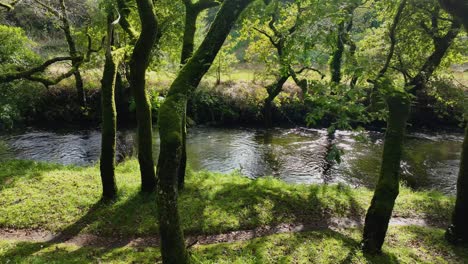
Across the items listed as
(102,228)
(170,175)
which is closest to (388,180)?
(170,175)

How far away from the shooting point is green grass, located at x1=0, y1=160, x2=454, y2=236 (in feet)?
42.8

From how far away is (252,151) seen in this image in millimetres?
25344

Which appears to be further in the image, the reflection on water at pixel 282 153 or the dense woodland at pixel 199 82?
the reflection on water at pixel 282 153

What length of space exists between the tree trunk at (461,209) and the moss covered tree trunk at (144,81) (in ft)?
34.1

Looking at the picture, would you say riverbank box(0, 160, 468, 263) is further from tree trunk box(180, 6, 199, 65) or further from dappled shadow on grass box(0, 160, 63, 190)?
tree trunk box(180, 6, 199, 65)

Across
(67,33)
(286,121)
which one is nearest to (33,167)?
(67,33)

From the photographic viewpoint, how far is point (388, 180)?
11.2 metres

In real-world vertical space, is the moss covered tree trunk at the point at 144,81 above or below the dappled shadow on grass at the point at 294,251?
above

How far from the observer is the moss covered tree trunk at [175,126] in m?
7.93

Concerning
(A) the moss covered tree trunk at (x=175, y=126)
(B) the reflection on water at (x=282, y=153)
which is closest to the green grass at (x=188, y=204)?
(B) the reflection on water at (x=282, y=153)

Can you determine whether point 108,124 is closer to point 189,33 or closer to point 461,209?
point 189,33

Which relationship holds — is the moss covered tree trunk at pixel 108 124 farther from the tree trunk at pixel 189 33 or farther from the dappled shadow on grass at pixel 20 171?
the dappled shadow on grass at pixel 20 171

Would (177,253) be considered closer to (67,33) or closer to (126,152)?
(126,152)

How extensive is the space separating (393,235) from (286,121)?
2054 centimetres
